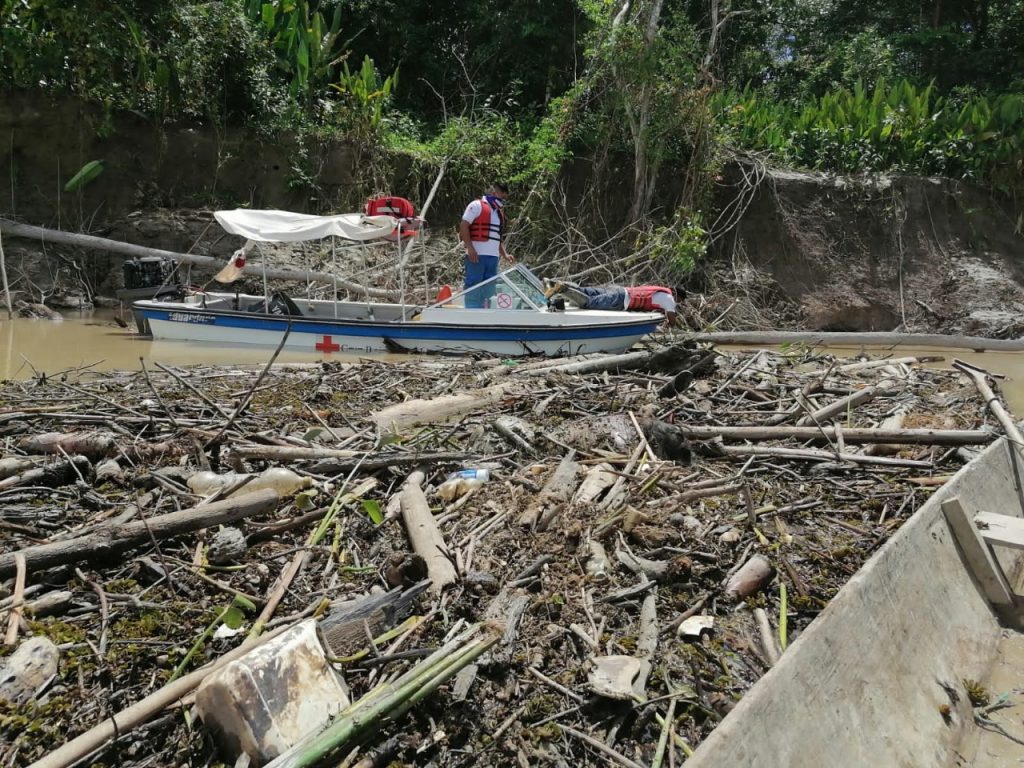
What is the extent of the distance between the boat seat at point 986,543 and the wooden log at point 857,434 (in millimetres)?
1049

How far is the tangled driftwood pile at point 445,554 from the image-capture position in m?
2.66

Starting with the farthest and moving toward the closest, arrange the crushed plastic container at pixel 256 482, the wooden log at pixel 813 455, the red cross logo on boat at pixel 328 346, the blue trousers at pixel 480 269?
the blue trousers at pixel 480 269
the red cross logo on boat at pixel 328 346
the wooden log at pixel 813 455
the crushed plastic container at pixel 256 482

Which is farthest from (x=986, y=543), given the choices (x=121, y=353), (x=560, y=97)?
(x=560, y=97)

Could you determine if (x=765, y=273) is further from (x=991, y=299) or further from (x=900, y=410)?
(x=900, y=410)

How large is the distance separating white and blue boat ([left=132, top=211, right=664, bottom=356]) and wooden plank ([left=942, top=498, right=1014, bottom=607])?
22.1 ft

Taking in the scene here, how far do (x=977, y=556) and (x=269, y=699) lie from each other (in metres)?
3.48

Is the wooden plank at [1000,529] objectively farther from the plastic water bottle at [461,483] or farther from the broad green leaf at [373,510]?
the broad green leaf at [373,510]

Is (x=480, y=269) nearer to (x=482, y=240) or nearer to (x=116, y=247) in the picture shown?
(x=482, y=240)

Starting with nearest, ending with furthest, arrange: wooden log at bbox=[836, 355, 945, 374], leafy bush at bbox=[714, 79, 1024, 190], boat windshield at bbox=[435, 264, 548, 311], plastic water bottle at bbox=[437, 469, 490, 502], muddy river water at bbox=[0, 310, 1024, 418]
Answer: plastic water bottle at bbox=[437, 469, 490, 502] < wooden log at bbox=[836, 355, 945, 374] < muddy river water at bbox=[0, 310, 1024, 418] < boat windshield at bbox=[435, 264, 548, 311] < leafy bush at bbox=[714, 79, 1024, 190]

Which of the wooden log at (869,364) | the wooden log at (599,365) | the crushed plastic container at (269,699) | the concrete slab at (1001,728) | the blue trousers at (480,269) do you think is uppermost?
the crushed plastic container at (269,699)

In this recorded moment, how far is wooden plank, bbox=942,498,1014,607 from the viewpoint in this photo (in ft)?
12.9

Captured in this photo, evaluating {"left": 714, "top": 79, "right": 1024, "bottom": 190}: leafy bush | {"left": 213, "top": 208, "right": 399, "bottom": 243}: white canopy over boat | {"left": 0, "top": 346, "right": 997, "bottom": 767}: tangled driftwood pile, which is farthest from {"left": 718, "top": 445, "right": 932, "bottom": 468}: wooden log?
{"left": 714, "top": 79, "right": 1024, "bottom": 190}: leafy bush

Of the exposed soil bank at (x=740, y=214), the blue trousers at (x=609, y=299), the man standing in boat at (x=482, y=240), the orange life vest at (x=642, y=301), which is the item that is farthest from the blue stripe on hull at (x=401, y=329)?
the exposed soil bank at (x=740, y=214)

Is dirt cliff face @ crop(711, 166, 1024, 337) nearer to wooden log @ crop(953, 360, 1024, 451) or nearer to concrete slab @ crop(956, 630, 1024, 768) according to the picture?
wooden log @ crop(953, 360, 1024, 451)
